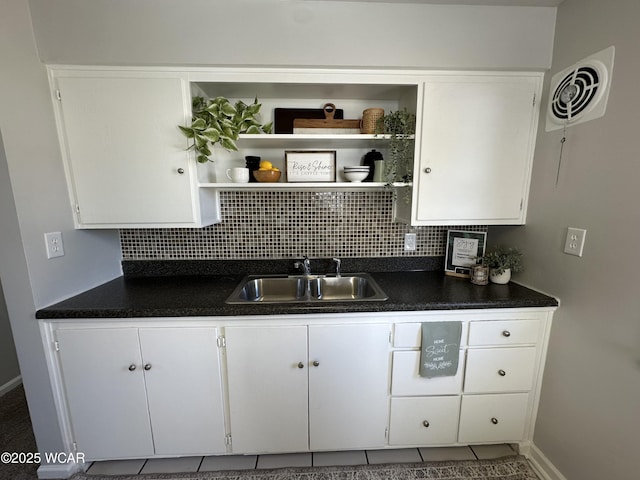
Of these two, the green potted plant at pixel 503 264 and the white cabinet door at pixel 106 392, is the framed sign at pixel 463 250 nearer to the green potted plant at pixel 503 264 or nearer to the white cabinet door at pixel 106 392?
the green potted plant at pixel 503 264

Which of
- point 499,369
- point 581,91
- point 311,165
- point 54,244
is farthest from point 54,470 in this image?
point 581,91

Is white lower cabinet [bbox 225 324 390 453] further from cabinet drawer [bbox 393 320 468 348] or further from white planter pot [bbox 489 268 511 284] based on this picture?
white planter pot [bbox 489 268 511 284]

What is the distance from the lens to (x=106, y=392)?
4.16 feet

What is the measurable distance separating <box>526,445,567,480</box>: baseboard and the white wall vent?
1717 millimetres

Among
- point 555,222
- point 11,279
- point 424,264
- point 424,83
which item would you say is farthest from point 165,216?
point 555,222

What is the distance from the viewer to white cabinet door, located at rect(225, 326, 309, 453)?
1.25 m

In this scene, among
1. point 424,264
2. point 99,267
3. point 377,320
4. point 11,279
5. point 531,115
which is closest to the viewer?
point 11,279

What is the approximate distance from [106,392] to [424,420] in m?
1.65

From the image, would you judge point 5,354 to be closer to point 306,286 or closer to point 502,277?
point 306,286

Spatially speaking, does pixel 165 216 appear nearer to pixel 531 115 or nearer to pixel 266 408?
pixel 266 408

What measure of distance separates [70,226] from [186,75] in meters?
1.02

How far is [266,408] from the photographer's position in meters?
1.31

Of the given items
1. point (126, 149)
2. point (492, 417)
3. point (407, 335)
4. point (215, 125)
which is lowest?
point (492, 417)

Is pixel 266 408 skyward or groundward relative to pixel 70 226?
groundward
